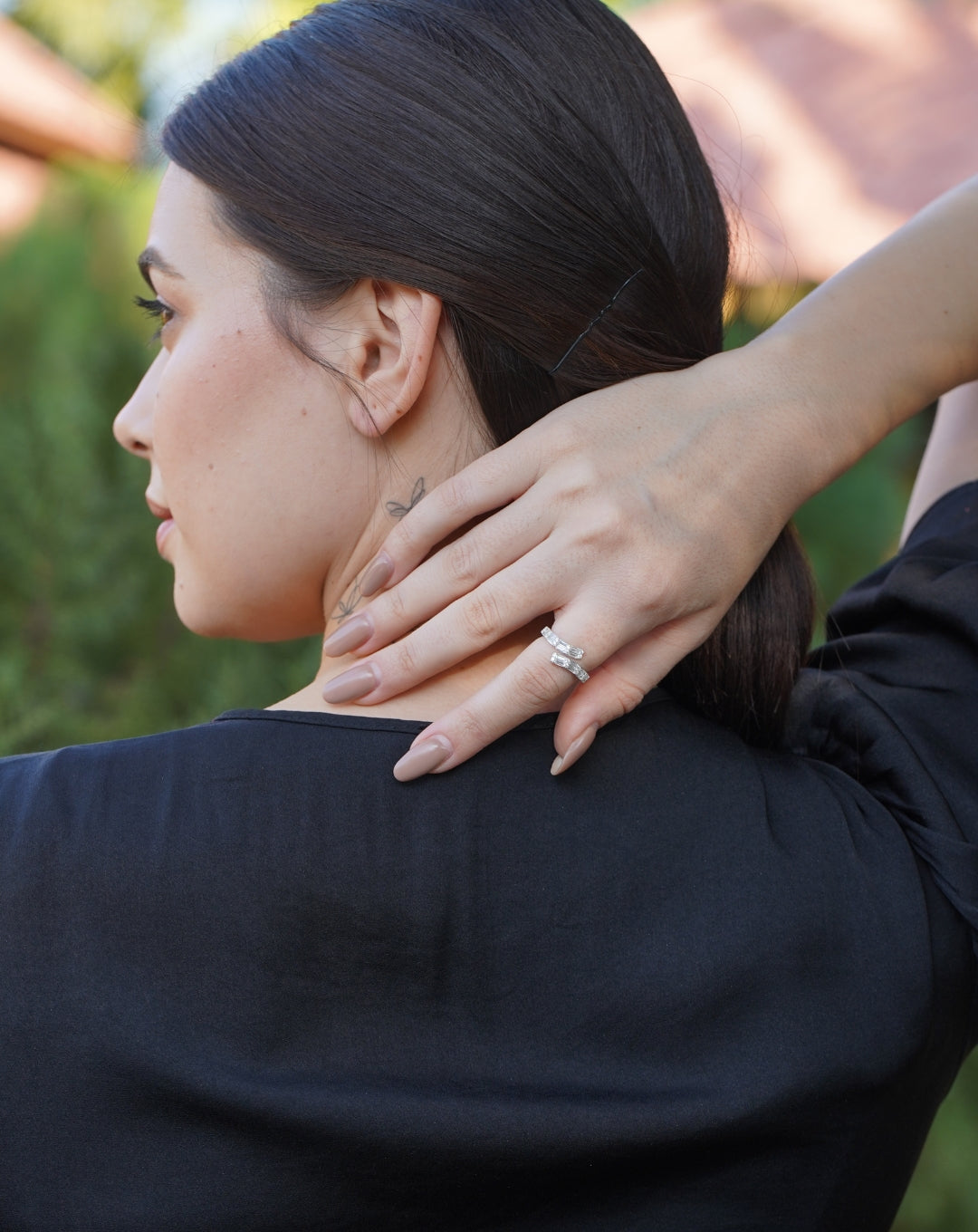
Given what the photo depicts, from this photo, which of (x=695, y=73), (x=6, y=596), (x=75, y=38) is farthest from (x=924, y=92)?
(x=75, y=38)

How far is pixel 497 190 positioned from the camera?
1.16m

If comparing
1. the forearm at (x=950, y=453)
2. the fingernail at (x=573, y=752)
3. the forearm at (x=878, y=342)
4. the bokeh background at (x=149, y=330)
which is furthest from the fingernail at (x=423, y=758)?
the bokeh background at (x=149, y=330)

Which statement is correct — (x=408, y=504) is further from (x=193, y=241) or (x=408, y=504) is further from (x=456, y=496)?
(x=193, y=241)

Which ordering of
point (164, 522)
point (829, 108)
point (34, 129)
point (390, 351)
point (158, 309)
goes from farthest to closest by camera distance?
1. point (34, 129)
2. point (829, 108)
3. point (164, 522)
4. point (158, 309)
5. point (390, 351)

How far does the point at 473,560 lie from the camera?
1117mm

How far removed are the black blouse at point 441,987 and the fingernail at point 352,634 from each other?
121 millimetres

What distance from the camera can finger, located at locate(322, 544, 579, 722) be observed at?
1092mm

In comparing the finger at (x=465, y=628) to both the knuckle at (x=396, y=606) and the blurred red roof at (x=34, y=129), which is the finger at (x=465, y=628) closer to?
the knuckle at (x=396, y=606)

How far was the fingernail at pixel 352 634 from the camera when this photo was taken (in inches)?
45.2

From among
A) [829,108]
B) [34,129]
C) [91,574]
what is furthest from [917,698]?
[34,129]

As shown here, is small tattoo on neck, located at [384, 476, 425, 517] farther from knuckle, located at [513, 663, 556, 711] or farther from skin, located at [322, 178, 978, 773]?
knuckle, located at [513, 663, 556, 711]

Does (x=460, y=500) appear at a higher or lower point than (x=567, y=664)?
higher

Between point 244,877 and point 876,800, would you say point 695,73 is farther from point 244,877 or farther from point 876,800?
point 244,877

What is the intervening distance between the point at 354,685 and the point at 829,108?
3082 mm
